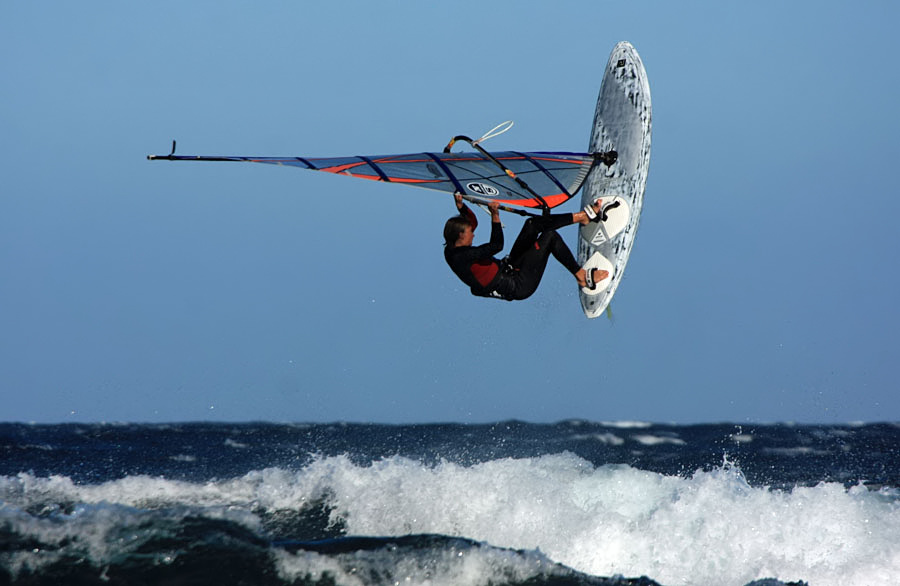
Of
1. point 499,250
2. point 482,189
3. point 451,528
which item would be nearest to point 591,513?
point 451,528

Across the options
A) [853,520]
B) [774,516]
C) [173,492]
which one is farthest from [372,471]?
[853,520]

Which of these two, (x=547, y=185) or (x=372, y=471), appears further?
(x=372, y=471)

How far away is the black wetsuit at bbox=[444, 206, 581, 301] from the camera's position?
6172 mm

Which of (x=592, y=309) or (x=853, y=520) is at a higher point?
(x=592, y=309)

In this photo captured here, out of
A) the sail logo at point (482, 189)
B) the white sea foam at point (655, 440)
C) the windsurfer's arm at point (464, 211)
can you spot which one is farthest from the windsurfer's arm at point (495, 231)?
the white sea foam at point (655, 440)

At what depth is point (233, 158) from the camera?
5938mm

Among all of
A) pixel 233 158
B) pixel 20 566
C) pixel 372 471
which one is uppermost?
pixel 233 158

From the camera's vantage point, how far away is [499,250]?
20.2 ft

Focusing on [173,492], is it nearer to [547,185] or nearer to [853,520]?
[547,185]

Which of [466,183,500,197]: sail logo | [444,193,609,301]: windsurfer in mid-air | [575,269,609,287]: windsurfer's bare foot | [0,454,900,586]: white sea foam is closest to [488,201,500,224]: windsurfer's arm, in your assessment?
[444,193,609,301]: windsurfer in mid-air

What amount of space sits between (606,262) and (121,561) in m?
4.91

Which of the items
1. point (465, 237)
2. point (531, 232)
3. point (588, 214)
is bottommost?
point (465, 237)

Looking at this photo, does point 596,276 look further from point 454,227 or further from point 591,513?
point 591,513

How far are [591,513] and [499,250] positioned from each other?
3.30m
